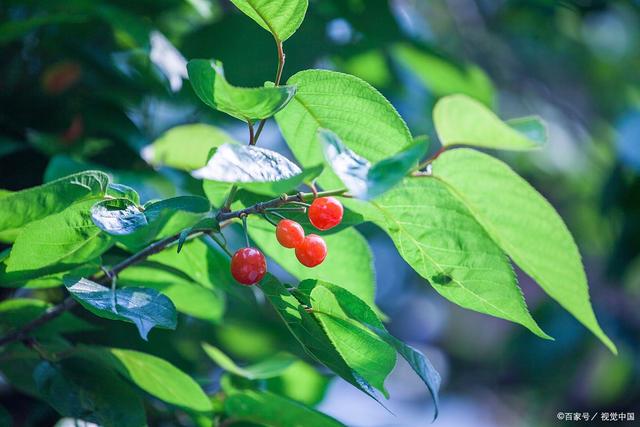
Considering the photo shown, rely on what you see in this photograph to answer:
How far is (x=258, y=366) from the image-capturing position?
105 centimetres

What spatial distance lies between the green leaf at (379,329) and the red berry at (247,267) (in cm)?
5

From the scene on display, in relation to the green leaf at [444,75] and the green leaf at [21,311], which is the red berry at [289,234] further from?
the green leaf at [444,75]

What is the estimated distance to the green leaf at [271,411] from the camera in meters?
0.79

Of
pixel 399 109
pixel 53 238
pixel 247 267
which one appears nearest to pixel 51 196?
pixel 53 238

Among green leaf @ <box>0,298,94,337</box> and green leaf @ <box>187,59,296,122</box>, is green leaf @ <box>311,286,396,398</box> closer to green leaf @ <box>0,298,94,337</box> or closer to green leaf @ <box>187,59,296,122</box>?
green leaf @ <box>187,59,296,122</box>

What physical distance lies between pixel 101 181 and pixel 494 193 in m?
0.37

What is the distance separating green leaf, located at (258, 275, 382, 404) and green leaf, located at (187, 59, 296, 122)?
155mm

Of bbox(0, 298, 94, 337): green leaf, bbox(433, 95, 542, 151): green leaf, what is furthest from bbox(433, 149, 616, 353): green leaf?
bbox(0, 298, 94, 337): green leaf

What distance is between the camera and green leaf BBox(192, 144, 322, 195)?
501 mm

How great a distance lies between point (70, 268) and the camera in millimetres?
675

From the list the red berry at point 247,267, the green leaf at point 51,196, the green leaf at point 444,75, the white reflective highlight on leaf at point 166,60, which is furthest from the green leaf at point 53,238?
the green leaf at point 444,75

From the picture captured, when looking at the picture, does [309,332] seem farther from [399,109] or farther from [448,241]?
[399,109]

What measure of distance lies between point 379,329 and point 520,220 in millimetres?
209

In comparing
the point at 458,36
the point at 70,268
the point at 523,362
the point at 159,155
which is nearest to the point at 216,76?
the point at 70,268
